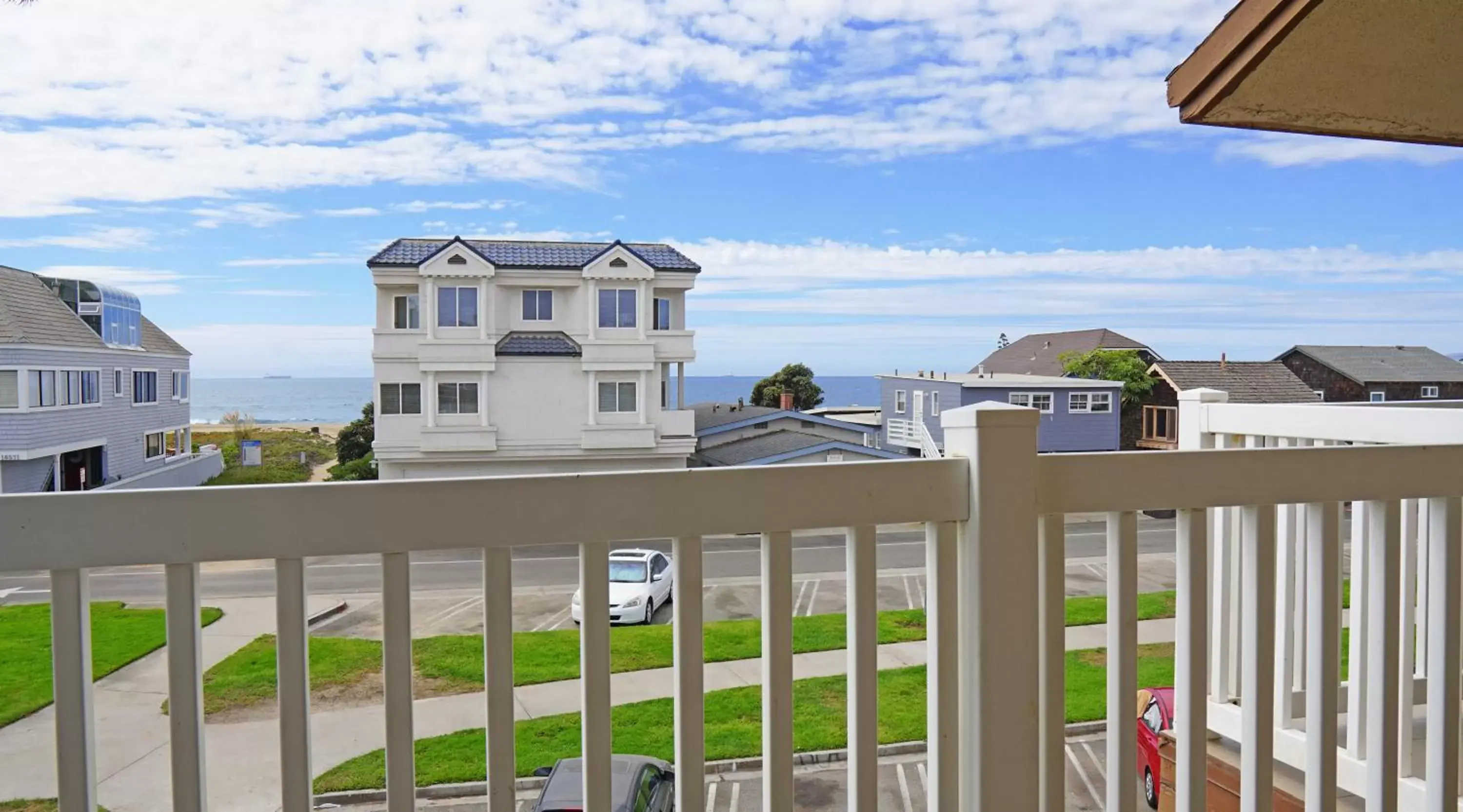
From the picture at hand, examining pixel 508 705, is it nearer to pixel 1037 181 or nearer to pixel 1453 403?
pixel 1453 403

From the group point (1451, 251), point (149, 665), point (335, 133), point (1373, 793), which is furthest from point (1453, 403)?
point (1451, 251)

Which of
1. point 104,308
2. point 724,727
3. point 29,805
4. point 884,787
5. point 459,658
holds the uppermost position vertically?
point 104,308

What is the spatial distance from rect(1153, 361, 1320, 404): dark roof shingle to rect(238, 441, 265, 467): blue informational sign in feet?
11.0

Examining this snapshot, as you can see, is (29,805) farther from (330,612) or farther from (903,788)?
(903,788)

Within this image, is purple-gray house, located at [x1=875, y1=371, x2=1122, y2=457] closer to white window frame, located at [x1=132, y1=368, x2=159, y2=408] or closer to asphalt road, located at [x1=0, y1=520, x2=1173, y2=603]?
asphalt road, located at [x1=0, y1=520, x2=1173, y2=603]

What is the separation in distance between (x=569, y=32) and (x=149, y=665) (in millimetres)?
2218

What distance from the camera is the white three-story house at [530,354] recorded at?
79.7 inches

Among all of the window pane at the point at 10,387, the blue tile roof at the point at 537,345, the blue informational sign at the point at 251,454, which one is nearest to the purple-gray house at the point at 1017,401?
the blue tile roof at the point at 537,345

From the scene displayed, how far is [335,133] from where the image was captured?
2.82m

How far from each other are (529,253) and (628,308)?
0.32 m

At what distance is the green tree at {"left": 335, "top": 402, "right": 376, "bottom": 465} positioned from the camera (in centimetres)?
203

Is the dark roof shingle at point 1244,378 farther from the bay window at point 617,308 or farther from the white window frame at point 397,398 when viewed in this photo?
the white window frame at point 397,398

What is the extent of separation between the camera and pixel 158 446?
1805 mm

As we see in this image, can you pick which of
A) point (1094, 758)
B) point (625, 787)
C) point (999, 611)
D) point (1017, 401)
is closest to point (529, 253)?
point (625, 787)
